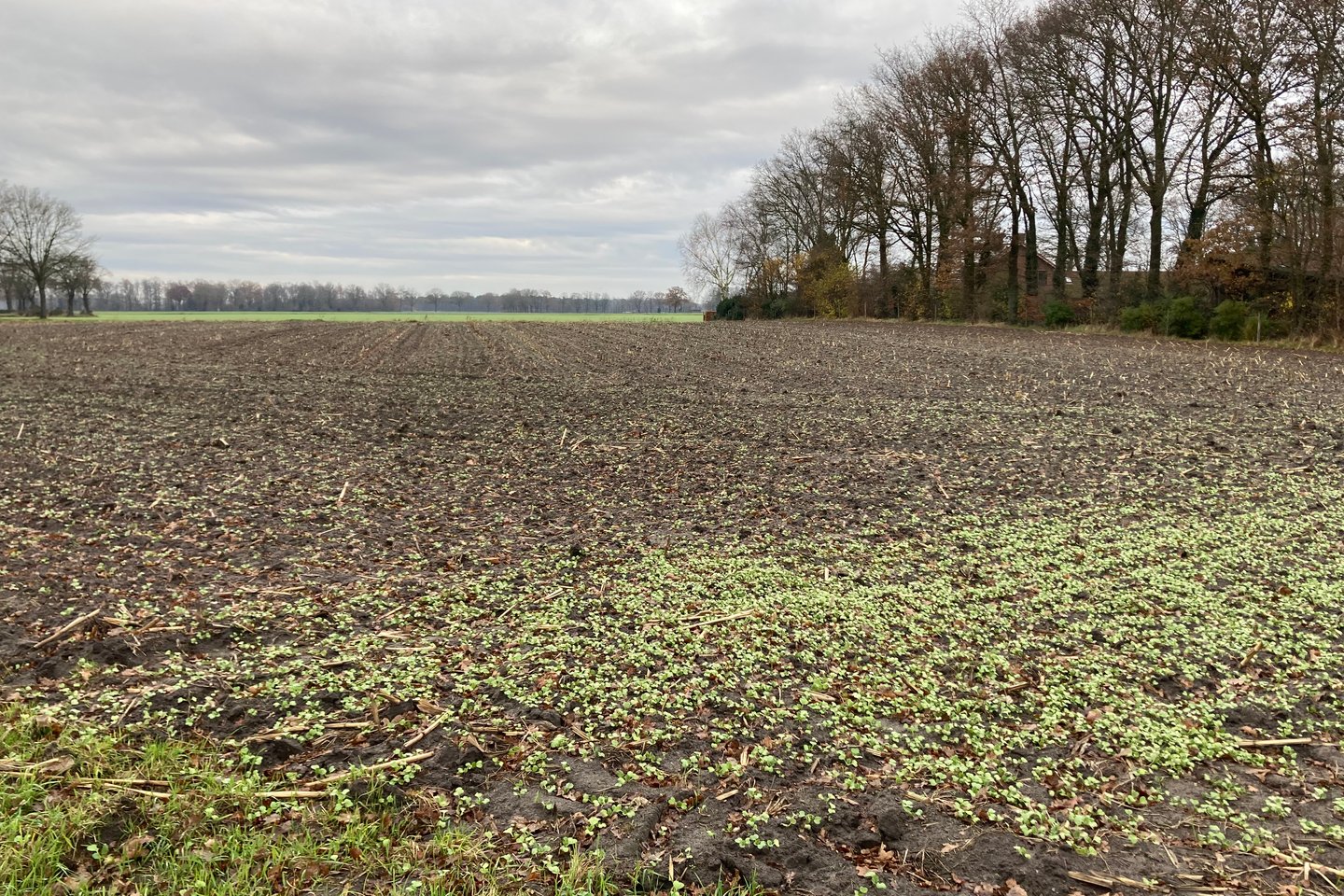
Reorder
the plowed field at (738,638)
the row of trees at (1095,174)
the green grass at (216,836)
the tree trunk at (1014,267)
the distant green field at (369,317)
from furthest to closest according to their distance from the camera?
the distant green field at (369,317) < the tree trunk at (1014,267) < the row of trees at (1095,174) < the plowed field at (738,638) < the green grass at (216,836)

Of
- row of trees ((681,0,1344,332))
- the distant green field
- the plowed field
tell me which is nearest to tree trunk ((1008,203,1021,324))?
row of trees ((681,0,1344,332))

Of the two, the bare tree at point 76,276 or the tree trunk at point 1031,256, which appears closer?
the tree trunk at point 1031,256

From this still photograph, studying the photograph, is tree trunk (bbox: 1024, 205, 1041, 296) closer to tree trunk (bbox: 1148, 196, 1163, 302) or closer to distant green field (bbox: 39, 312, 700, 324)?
tree trunk (bbox: 1148, 196, 1163, 302)

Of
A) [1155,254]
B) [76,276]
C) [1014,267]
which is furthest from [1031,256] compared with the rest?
[76,276]

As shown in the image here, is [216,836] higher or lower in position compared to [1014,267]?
lower

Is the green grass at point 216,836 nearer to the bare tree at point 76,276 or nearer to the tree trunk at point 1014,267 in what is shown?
the tree trunk at point 1014,267

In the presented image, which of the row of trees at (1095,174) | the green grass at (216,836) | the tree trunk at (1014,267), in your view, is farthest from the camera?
the tree trunk at (1014,267)

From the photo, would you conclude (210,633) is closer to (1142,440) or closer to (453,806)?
(453,806)

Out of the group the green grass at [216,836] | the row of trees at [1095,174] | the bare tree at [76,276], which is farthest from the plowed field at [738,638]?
the bare tree at [76,276]

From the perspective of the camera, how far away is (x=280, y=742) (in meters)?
3.48

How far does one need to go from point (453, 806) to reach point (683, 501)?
470cm

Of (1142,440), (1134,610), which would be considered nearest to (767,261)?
(1142,440)

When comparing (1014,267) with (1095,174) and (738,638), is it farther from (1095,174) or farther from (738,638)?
(738,638)

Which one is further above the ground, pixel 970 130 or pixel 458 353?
pixel 970 130
